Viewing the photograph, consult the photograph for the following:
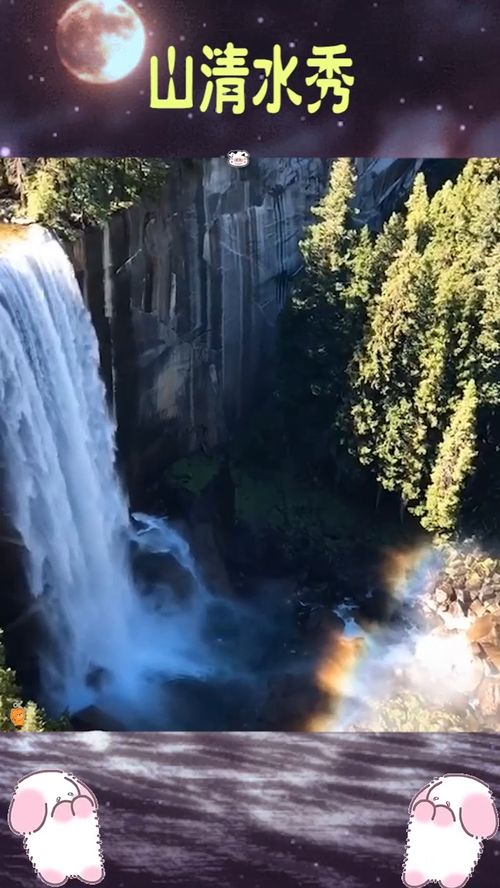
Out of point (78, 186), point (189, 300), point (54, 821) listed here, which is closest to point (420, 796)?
point (54, 821)

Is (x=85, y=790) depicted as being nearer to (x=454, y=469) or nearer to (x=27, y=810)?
(x=27, y=810)

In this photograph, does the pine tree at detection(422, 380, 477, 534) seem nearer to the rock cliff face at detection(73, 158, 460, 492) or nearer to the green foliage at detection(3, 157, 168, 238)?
the rock cliff face at detection(73, 158, 460, 492)

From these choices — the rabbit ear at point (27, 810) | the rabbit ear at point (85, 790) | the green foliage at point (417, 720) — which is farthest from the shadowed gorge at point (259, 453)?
the rabbit ear at point (27, 810)

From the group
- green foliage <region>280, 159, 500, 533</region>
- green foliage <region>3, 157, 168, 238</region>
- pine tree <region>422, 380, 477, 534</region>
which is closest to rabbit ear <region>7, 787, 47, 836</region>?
green foliage <region>280, 159, 500, 533</region>

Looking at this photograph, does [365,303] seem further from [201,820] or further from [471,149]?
[201,820]

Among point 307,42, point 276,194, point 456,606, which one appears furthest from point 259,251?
point 456,606
